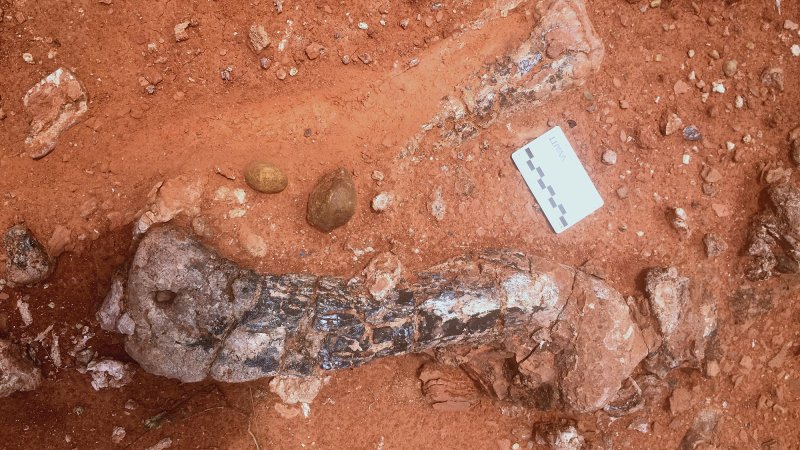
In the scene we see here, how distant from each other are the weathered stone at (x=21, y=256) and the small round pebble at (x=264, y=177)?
1.44m

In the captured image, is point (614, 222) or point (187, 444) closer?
point (187, 444)

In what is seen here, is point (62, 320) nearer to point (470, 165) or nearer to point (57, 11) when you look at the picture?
point (57, 11)

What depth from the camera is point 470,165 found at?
440cm

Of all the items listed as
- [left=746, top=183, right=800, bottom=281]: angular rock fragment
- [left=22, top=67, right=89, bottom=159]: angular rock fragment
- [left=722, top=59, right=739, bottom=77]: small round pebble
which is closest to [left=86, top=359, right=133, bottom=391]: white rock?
[left=22, top=67, right=89, bottom=159]: angular rock fragment

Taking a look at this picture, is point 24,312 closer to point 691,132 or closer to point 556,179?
point 556,179

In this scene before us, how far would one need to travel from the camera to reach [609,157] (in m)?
4.43

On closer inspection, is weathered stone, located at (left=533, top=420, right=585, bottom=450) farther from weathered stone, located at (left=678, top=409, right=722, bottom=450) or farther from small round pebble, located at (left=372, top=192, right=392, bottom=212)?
small round pebble, located at (left=372, top=192, right=392, bottom=212)

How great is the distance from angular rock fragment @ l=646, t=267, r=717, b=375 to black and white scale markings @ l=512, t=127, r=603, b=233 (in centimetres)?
76

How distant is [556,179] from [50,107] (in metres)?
3.67

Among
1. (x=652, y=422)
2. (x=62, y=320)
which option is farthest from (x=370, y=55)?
(x=652, y=422)

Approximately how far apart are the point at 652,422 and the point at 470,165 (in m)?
2.59

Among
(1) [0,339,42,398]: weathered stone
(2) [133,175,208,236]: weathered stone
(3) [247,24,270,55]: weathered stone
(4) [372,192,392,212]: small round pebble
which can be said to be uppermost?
(3) [247,24,270,55]: weathered stone

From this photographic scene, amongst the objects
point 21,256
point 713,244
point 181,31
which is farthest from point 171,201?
point 713,244

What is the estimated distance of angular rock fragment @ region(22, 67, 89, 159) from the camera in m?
3.77
